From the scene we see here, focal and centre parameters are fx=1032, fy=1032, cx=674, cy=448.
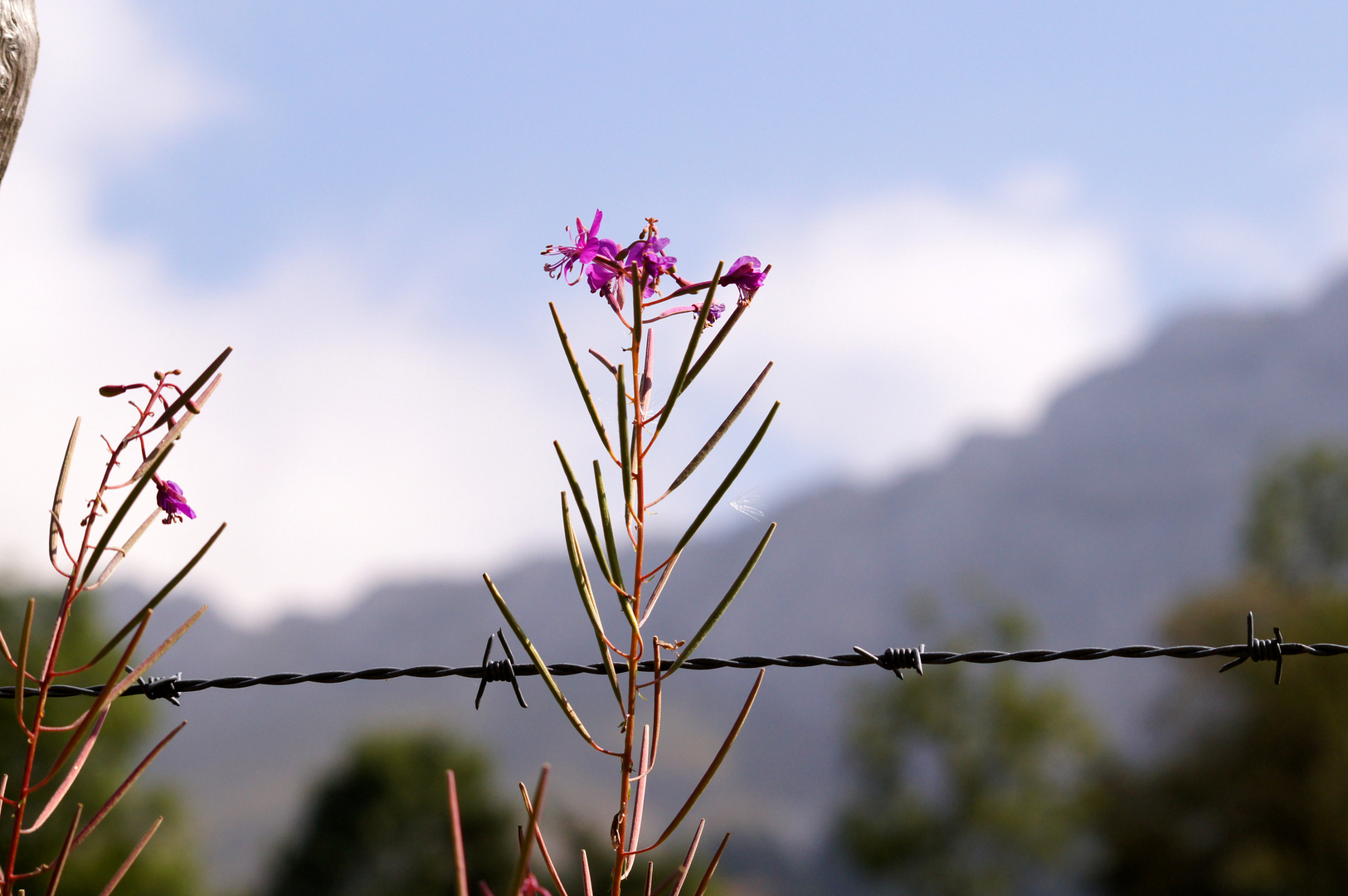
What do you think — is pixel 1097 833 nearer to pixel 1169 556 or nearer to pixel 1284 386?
pixel 1169 556

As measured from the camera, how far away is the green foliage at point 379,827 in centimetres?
2369

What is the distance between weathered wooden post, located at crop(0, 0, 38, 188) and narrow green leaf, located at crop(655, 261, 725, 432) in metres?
0.94

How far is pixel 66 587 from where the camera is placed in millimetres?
Answer: 1093

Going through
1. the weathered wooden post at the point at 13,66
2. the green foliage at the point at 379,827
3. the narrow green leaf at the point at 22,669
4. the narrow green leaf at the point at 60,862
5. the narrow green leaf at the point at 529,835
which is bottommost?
the green foliage at the point at 379,827

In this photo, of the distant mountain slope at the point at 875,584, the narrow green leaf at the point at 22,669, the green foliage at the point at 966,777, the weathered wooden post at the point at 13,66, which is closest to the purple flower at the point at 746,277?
the narrow green leaf at the point at 22,669

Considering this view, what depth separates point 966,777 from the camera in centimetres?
3212

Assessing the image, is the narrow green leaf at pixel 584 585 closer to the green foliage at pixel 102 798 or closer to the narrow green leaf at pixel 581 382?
the narrow green leaf at pixel 581 382

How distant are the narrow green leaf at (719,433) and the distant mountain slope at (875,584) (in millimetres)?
93027

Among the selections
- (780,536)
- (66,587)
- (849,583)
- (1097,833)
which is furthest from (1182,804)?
(780,536)

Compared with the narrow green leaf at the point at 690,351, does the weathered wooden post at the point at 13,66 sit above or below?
above

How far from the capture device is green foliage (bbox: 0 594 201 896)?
18359 mm

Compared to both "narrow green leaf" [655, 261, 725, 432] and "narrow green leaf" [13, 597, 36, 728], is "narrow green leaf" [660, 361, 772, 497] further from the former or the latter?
"narrow green leaf" [13, 597, 36, 728]

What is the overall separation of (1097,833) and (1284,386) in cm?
9978

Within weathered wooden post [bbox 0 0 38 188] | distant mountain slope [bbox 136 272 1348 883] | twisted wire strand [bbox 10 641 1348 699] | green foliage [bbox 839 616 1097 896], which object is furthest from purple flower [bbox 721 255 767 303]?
distant mountain slope [bbox 136 272 1348 883]
